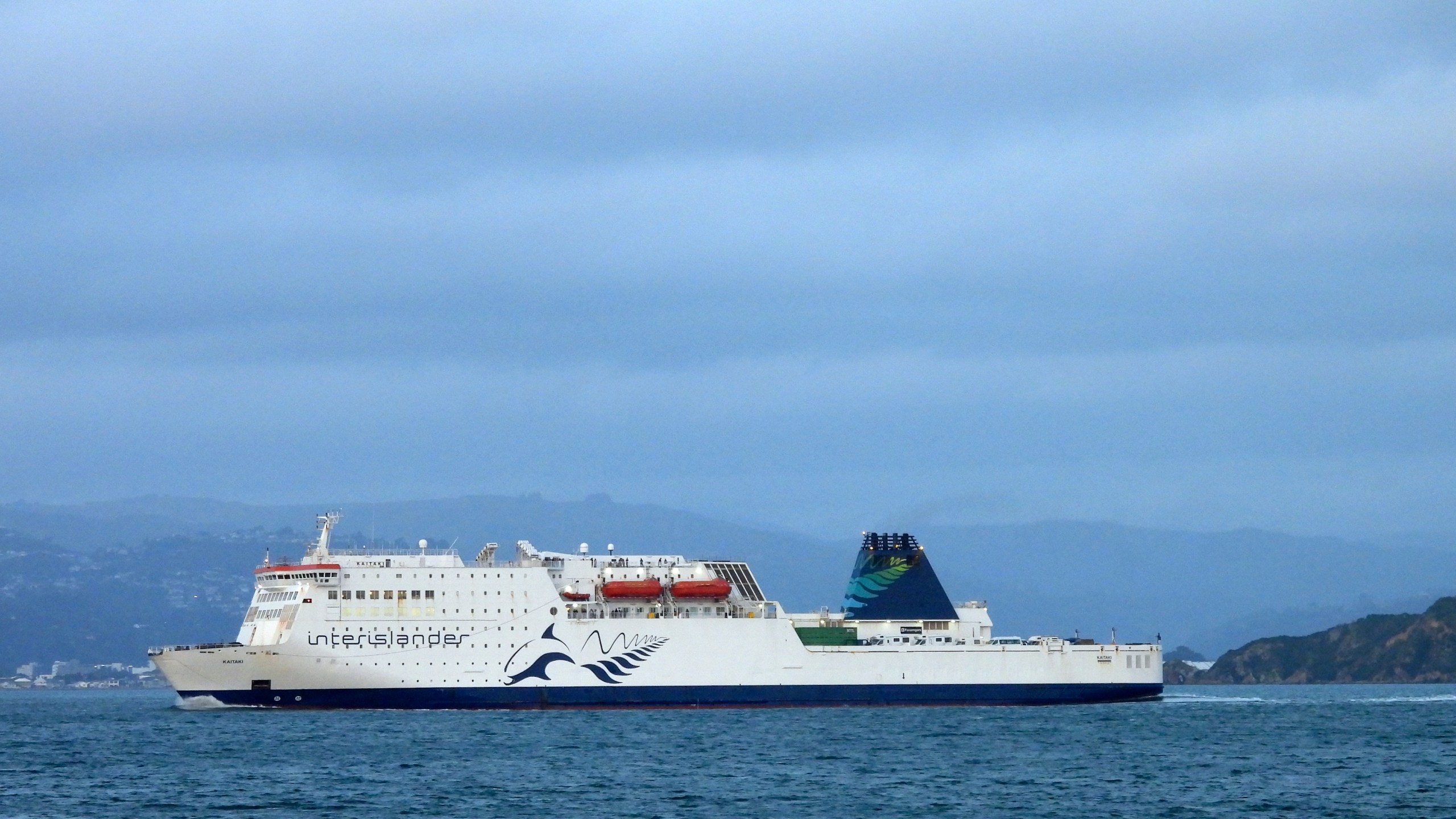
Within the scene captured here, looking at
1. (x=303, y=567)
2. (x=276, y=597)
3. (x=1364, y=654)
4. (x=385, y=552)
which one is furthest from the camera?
(x=1364, y=654)

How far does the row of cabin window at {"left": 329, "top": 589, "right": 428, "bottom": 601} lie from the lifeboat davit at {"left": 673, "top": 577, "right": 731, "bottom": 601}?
6.97 meters

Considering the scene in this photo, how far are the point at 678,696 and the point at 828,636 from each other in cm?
490

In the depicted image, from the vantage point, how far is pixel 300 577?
53.6 meters

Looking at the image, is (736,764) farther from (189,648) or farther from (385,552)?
(189,648)

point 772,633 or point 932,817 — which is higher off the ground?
point 772,633

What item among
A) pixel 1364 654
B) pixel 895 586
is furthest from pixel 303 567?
pixel 1364 654

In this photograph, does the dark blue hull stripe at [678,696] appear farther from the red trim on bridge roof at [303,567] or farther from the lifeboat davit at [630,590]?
the red trim on bridge roof at [303,567]

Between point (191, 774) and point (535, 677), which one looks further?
point (535, 677)

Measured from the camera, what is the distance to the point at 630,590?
54594mm

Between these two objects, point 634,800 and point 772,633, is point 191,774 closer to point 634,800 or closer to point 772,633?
point 634,800

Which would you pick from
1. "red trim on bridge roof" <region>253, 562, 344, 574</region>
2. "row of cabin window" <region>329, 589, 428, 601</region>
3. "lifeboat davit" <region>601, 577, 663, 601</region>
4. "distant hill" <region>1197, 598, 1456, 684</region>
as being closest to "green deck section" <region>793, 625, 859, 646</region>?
"lifeboat davit" <region>601, 577, 663, 601</region>

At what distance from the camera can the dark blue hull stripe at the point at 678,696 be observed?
52.6 metres

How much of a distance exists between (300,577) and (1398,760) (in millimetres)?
28947

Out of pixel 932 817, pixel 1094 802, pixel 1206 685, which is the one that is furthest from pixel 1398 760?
pixel 1206 685
